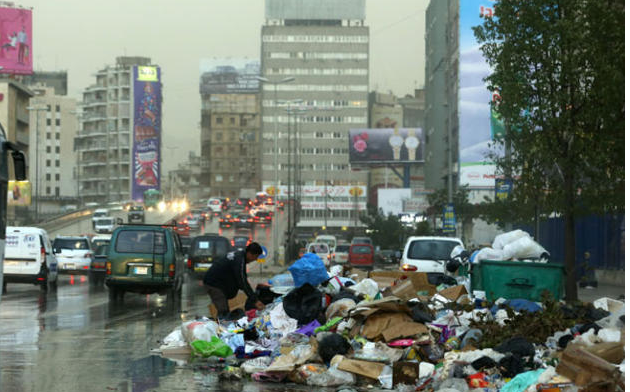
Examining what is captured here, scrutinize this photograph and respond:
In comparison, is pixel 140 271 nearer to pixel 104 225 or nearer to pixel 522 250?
pixel 522 250

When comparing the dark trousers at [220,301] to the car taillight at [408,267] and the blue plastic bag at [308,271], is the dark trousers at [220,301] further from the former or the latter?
the car taillight at [408,267]

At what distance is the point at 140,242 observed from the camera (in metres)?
25.0

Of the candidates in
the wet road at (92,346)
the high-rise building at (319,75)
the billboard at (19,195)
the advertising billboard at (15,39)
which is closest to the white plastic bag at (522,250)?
the wet road at (92,346)

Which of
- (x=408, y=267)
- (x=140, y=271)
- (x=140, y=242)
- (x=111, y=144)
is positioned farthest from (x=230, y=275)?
(x=111, y=144)

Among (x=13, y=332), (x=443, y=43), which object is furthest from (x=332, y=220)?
(x=13, y=332)

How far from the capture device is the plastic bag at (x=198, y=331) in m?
13.0

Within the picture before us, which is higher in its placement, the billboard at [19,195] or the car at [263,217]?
the billboard at [19,195]

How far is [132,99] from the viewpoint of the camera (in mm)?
175750

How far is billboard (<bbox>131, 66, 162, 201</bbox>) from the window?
145 metres

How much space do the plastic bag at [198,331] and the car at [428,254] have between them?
9847 millimetres

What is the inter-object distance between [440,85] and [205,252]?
9291 centimetres

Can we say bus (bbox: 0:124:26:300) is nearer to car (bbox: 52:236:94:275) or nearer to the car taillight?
the car taillight

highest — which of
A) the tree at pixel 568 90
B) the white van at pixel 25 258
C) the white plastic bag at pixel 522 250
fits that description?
the tree at pixel 568 90

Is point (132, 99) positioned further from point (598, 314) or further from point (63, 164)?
point (598, 314)
